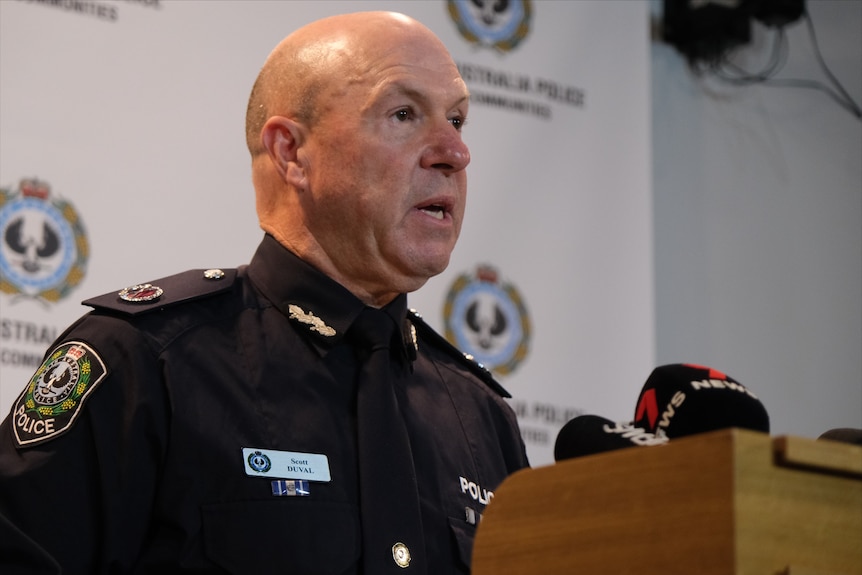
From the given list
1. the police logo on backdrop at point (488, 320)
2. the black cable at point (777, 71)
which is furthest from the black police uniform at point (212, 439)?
the black cable at point (777, 71)

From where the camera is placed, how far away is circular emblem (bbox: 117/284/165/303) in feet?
5.56

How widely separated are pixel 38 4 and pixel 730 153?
1.96 metres

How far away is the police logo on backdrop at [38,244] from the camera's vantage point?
7.54ft

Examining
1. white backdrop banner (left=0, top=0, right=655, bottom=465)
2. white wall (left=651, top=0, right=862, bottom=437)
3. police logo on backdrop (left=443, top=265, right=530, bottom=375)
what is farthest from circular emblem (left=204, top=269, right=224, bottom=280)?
white wall (left=651, top=0, right=862, bottom=437)

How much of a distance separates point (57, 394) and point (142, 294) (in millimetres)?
198

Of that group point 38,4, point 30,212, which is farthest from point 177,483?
point 38,4

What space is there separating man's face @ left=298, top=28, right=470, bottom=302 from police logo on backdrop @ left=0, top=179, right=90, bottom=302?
65 cm

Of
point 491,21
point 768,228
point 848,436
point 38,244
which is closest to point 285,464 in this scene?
point 848,436

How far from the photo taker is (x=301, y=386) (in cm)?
170

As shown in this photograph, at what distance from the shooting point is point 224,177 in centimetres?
254

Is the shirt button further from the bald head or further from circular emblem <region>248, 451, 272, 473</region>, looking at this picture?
the bald head

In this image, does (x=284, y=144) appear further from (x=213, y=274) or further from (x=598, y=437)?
(x=598, y=437)

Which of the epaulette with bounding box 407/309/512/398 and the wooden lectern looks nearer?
the wooden lectern

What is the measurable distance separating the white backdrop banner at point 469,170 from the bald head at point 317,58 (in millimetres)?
524
